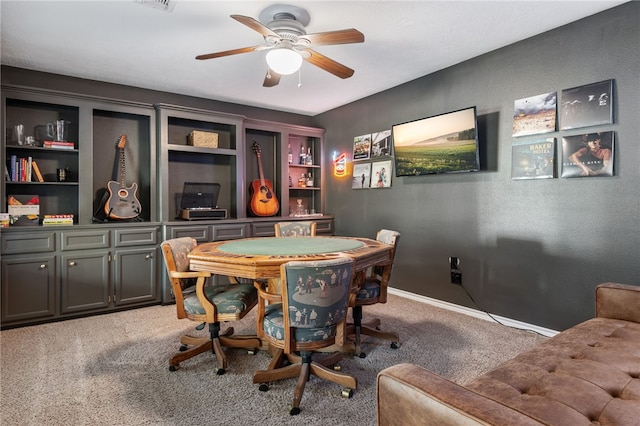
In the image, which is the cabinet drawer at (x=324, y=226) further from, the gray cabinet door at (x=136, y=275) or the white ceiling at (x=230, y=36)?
the gray cabinet door at (x=136, y=275)

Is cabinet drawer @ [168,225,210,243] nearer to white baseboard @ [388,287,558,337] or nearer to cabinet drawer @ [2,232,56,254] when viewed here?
cabinet drawer @ [2,232,56,254]

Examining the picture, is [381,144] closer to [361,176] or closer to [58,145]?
[361,176]

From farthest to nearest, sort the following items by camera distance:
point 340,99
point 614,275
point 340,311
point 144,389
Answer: point 340,99 < point 614,275 < point 144,389 < point 340,311

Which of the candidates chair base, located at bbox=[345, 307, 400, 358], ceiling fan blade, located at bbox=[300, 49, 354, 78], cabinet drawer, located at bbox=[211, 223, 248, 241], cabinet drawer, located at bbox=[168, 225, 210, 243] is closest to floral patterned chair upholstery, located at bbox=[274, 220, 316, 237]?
cabinet drawer, located at bbox=[211, 223, 248, 241]

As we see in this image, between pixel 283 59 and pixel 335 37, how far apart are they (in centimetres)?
38

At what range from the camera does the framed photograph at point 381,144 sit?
437 centimetres

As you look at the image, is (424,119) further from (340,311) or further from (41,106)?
(41,106)

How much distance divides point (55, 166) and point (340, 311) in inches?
146

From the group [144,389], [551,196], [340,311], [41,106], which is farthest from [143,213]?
[551,196]

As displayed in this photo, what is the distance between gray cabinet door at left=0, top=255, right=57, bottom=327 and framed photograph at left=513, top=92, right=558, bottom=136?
4.56 m

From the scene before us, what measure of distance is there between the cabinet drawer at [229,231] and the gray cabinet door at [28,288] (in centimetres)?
159

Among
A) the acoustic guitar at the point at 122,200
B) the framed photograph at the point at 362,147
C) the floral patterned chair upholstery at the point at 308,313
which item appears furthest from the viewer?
the framed photograph at the point at 362,147

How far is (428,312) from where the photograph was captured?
140 inches

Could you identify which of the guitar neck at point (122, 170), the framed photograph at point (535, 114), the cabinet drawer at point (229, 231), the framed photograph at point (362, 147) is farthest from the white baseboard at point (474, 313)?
the guitar neck at point (122, 170)
